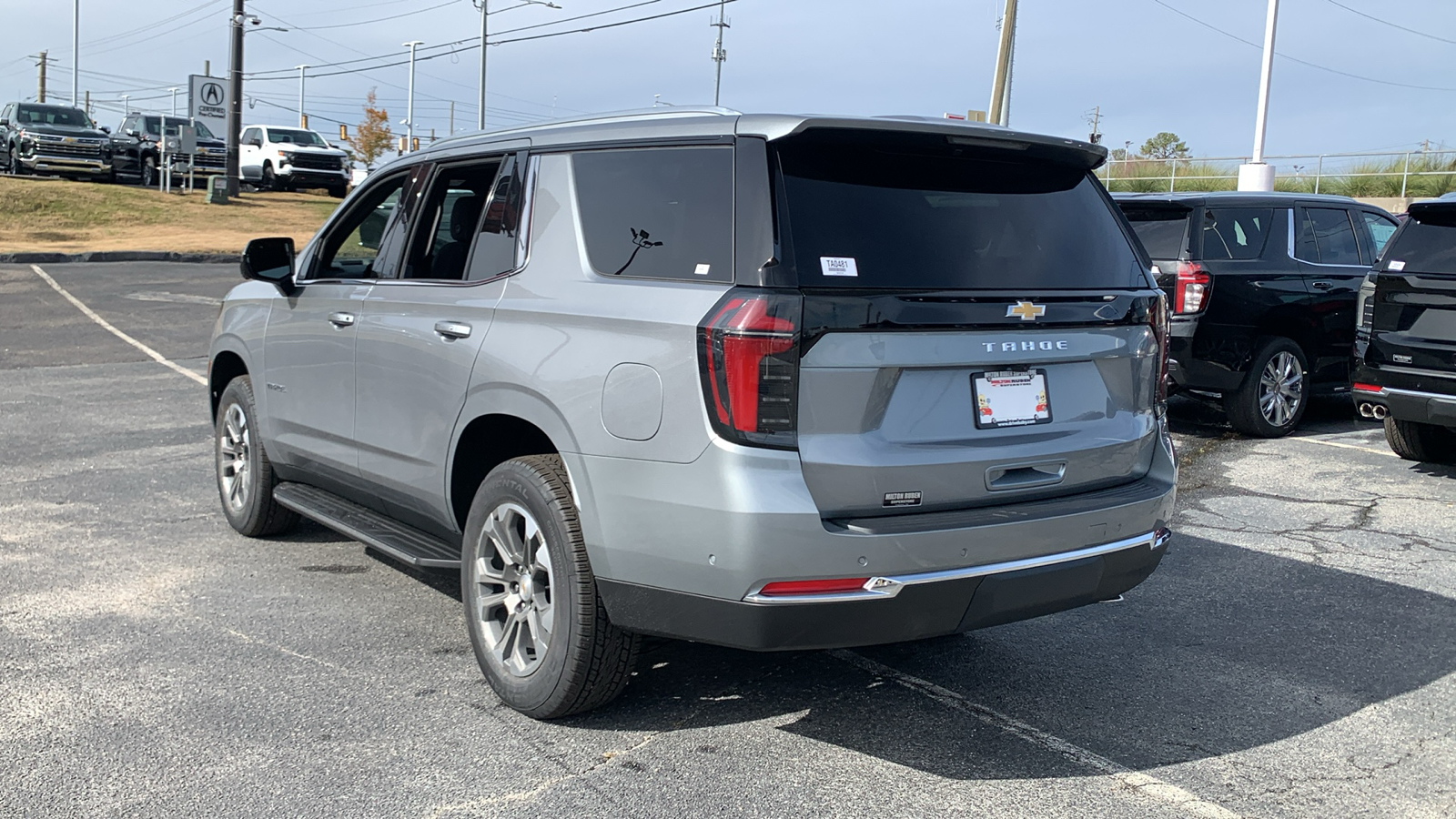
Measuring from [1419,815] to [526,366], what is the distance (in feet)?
9.61

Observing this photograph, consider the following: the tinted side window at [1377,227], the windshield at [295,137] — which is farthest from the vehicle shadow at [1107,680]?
the windshield at [295,137]

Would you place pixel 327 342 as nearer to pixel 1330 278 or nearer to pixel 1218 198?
pixel 1218 198

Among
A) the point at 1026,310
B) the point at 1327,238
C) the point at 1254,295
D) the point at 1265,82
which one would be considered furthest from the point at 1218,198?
the point at 1265,82

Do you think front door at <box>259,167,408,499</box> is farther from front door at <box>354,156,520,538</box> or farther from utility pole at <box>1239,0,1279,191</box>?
utility pole at <box>1239,0,1279,191</box>

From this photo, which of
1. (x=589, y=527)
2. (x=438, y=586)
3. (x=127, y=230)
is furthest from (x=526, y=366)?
(x=127, y=230)

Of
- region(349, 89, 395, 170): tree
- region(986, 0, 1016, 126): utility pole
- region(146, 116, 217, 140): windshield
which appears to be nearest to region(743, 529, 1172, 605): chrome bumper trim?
region(986, 0, 1016, 126): utility pole

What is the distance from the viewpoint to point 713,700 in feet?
14.1

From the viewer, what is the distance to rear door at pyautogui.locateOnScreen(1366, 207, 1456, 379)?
7.89 m

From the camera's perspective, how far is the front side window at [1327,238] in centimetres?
1016

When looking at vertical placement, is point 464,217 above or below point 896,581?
above

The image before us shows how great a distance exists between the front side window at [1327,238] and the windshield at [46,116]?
3232cm

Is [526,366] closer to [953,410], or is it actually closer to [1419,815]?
[953,410]

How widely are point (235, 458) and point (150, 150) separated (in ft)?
113

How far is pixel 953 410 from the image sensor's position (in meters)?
3.69
